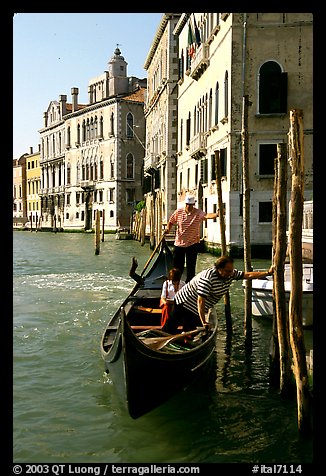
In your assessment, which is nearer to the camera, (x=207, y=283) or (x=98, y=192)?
(x=207, y=283)

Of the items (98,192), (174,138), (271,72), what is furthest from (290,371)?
(98,192)

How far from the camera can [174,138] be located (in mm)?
14492

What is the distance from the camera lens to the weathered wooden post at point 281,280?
8.62ft

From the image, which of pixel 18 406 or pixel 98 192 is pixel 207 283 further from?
pixel 98 192

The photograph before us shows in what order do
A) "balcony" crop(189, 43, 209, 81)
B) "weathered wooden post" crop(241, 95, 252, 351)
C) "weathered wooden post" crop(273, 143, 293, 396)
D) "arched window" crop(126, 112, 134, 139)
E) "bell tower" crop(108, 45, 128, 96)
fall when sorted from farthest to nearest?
"bell tower" crop(108, 45, 128, 96)
"arched window" crop(126, 112, 134, 139)
"balcony" crop(189, 43, 209, 81)
"weathered wooden post" crop(241, 95, 252, 351)
"weathered wooden post" crop(273, 143, 293, 396)

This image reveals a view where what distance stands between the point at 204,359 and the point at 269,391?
36 centimetres

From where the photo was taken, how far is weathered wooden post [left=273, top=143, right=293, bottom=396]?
8.62ft

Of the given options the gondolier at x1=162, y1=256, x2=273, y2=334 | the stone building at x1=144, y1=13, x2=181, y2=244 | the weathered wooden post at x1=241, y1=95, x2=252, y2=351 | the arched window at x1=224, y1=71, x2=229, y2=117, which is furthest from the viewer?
the stone building at x1=144, y1=13, x2=181, y2=244

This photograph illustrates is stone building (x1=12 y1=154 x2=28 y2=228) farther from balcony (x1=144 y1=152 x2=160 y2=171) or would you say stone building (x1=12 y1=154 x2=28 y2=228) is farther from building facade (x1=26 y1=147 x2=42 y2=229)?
balcony (x1=144 y1=152 x2=160 y2=171)

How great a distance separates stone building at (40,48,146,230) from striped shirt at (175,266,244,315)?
58.1 ft

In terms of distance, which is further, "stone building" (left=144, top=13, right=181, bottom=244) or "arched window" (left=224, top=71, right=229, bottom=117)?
"stone building" (left=144, top=13, right=181, bottom=244)

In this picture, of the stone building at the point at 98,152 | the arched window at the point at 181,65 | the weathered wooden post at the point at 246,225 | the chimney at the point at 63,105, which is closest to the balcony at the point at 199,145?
the arched window at the point at 181,65

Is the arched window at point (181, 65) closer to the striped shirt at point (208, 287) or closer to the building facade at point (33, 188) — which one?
the striped shirt at point (208, 287)

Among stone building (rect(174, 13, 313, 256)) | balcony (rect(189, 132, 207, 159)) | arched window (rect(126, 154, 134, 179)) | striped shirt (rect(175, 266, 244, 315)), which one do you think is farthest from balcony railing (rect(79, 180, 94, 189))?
striped shirt (rect(175, 266, 244, 315))
